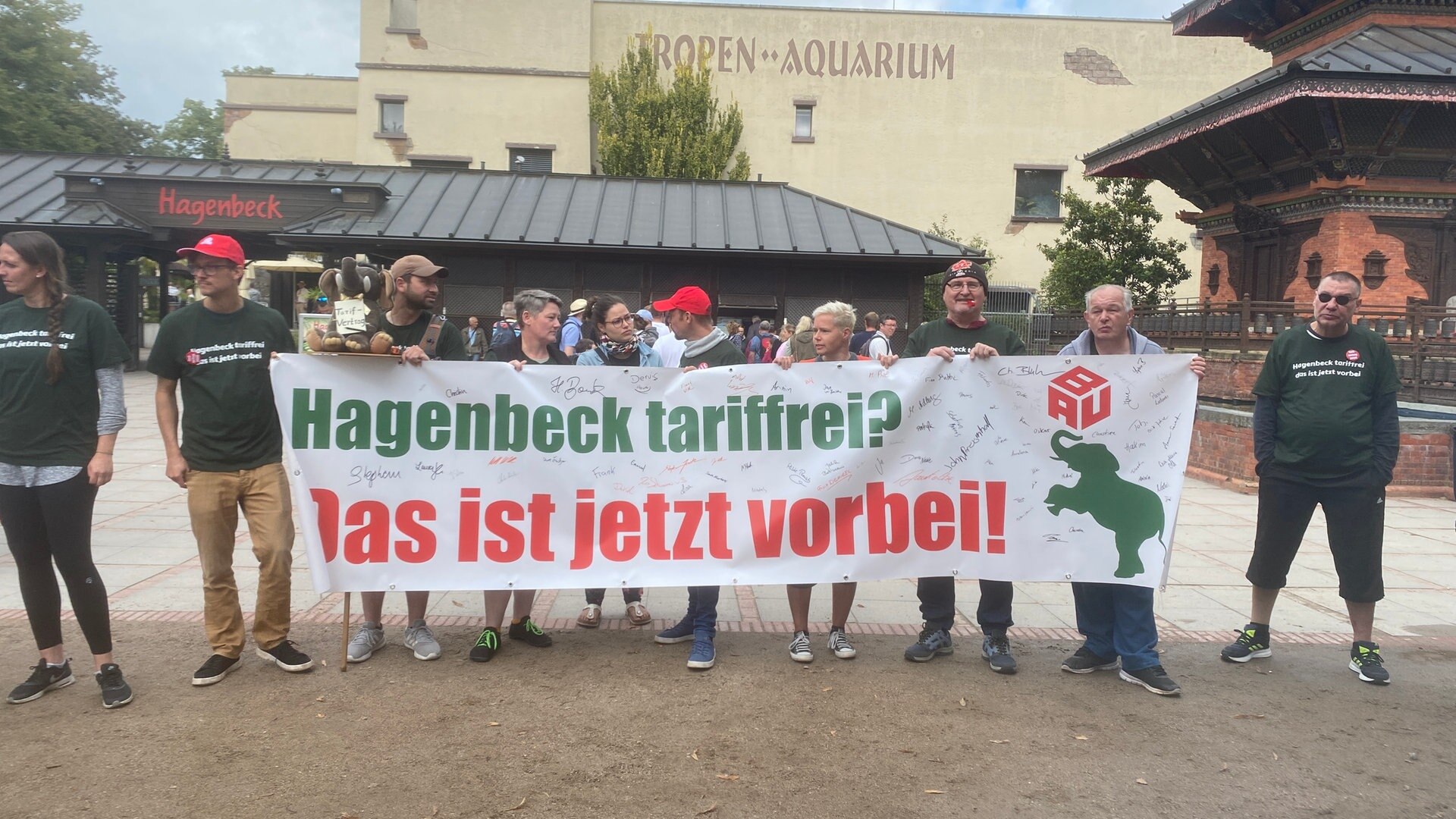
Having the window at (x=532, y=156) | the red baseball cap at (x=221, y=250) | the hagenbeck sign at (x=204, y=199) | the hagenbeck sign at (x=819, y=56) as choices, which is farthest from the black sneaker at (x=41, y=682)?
the hagenbeck sign at (x=819, y=56)

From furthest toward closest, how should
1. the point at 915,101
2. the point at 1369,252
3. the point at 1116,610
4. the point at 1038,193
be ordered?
the point at 1038,193, the point at 915,101, the point at 1369,252, the point at 1116,610

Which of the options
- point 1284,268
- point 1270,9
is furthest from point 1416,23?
point 1284,268

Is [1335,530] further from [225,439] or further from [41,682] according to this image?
[41,682]

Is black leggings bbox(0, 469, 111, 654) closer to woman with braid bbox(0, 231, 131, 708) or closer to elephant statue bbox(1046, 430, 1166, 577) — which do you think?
woman with braid bbox(0, 231, 131, 708)

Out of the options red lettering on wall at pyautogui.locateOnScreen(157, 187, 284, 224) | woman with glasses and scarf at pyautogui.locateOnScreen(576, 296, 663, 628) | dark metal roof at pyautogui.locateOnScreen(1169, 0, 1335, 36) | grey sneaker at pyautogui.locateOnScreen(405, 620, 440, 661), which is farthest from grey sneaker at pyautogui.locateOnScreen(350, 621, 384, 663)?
dark metal roof at pyautogui.locateOnScreen(1169, 0, 1335, 36)

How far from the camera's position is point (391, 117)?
32438mm

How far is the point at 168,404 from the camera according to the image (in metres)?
4.20

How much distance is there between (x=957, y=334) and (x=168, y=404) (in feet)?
12.6

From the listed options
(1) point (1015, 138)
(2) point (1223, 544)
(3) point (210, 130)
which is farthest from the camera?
(3) point (210, 130)

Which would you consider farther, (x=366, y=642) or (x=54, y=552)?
(x=366, y=642)

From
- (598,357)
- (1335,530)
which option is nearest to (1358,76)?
(1335,530)

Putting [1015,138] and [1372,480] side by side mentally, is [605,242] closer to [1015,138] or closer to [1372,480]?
[1372,480]

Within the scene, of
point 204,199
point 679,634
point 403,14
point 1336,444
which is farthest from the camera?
point 403,14

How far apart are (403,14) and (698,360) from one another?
32.3 meters
